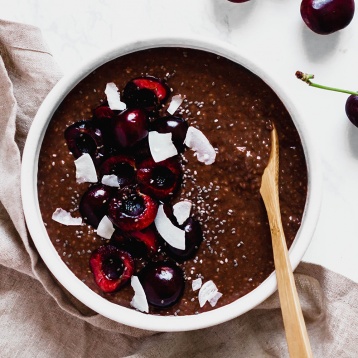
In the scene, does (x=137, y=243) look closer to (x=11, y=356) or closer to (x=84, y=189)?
(x=84, y=189)

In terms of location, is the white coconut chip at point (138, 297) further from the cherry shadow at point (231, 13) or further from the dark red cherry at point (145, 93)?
the cherry shadow at point (231, 13)

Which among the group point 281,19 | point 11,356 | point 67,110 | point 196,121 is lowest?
point 11,356

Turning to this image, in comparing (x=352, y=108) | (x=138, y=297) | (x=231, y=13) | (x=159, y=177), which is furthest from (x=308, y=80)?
(x=138, y=297)

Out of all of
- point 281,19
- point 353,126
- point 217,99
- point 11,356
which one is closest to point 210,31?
point 281,19

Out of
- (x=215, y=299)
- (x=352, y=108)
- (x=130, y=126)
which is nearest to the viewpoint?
(x=130, y=126)

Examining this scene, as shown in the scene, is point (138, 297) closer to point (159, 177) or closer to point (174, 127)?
point (159, 177)
